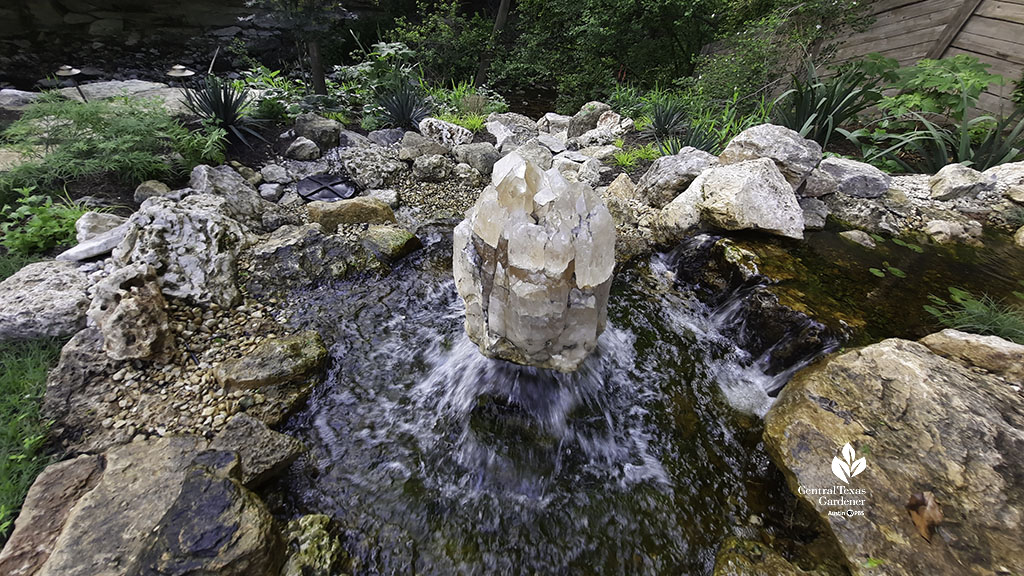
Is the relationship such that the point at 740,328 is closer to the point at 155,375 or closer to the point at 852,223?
the point at 852,223

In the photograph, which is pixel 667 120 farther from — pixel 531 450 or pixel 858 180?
pixel 531 450

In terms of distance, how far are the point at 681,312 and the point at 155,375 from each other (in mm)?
3484

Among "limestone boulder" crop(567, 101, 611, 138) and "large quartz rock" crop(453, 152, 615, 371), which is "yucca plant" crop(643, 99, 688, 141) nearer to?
"limestone boulder" crop(567, 101, 611, 138)

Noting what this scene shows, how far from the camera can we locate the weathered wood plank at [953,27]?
4.60 metres

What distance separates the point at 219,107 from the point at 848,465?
6176mm

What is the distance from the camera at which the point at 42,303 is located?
7.18ft

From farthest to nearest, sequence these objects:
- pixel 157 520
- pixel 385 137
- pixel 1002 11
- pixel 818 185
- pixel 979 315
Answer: pixel 385 137
pixel 1002 11
pixel 818 185
pixel 979 315
pixel 157 520

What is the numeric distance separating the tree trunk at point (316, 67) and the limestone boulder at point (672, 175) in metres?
5.12

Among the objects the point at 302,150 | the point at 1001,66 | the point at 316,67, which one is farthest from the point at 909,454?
the point at 316,67

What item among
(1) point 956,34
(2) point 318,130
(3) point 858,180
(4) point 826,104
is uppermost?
(1) point 956,34

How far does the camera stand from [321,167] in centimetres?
451

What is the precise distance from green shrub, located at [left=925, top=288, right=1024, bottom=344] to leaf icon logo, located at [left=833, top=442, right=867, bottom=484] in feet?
4.35

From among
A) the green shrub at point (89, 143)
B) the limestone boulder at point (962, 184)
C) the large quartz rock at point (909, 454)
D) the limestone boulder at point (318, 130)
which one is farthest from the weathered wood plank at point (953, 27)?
the green shrub at point (89, 143)

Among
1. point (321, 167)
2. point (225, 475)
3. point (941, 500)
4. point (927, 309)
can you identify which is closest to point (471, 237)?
point (225, 475)
